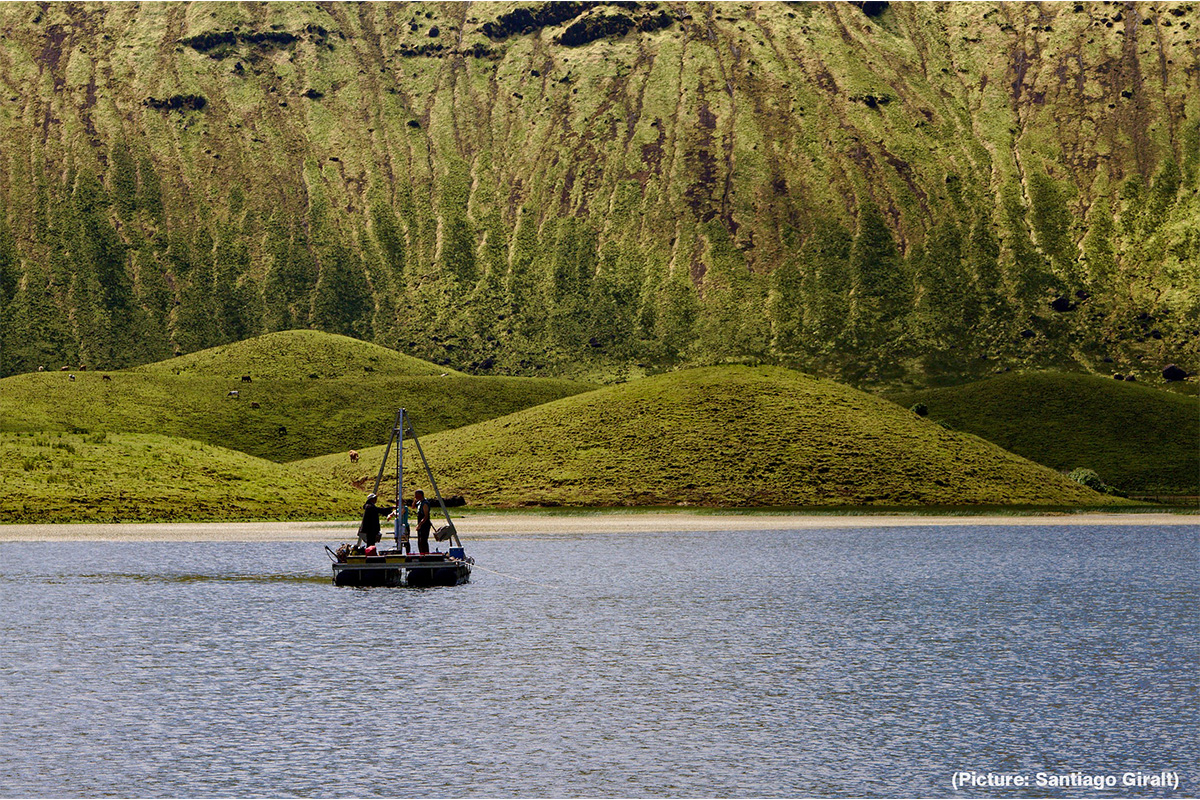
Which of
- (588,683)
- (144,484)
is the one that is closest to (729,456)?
(144,484)

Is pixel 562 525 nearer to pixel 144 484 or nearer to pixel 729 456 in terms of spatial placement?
pixel 144 484

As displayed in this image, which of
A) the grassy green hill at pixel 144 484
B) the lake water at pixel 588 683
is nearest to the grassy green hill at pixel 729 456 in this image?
the grassy green hill at pixel 144 484

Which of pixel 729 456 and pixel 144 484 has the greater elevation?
pixel 729 456

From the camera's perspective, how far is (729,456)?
525 ft

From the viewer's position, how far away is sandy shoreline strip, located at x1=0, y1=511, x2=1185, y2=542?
10025cm

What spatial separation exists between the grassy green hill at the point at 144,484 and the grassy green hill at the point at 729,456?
25541mm

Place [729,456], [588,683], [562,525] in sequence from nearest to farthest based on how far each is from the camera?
[588,683] < [562,525] < [729,456]

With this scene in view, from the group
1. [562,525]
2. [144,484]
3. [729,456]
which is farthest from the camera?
[729,456]

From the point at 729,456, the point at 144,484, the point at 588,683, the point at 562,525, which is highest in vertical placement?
the point at 729,456

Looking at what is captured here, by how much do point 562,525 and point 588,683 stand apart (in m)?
83.7

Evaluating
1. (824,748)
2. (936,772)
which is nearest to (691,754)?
(824,748)

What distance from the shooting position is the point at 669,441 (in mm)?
164875

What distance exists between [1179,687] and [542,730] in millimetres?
20065

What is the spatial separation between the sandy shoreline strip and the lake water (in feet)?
91.9
